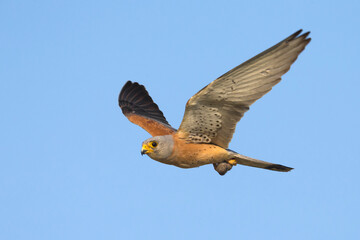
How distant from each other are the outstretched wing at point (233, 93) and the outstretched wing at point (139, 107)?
2.08 m

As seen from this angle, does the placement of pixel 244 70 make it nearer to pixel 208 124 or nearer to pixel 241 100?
pixel 241 100

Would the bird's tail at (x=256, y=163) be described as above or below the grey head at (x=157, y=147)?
below

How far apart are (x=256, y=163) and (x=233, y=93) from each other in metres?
1.56

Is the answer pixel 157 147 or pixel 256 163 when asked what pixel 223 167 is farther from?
pixel 157 147

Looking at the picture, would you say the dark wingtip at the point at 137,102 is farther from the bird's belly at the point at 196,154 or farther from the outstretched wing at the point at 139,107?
the bird's belly at the point at 196,154

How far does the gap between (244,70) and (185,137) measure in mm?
1680

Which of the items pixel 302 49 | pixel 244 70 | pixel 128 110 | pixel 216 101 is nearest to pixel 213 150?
pixel 216 101

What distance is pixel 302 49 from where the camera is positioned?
637 centimetres

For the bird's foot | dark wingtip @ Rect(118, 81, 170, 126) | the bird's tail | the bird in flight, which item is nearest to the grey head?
the bird in flight

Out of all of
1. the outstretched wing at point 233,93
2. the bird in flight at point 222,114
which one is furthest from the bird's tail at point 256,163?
the outstretched wing at point 233,93

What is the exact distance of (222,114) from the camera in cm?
752

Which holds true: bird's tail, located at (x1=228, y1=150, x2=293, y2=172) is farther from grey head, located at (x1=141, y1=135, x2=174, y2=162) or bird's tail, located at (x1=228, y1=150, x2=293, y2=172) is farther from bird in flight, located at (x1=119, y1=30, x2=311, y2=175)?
grey head, located at (x1=141, y1=135, x2=174, y2=162)

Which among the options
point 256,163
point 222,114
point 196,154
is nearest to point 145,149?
point 196,154

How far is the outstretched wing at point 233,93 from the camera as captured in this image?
649 cm
